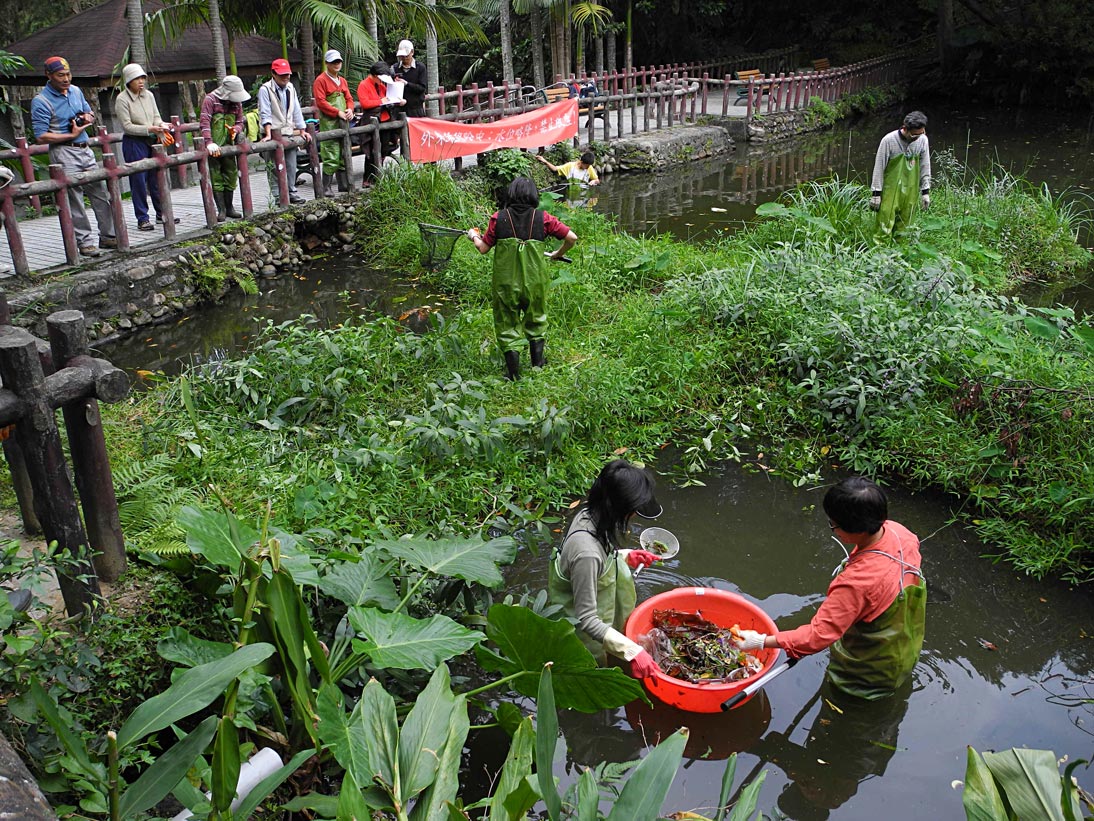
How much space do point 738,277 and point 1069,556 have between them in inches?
130

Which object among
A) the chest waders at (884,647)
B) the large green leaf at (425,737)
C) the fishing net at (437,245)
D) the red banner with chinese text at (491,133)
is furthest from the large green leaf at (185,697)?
the red banner with chinese text at (491,133)

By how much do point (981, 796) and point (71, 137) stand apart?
8529mm

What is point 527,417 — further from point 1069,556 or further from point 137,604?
point 1069,556

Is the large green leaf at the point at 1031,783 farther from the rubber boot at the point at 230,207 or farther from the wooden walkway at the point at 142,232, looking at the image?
the rubber boot at the point at 230,207

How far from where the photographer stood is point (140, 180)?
364 inches

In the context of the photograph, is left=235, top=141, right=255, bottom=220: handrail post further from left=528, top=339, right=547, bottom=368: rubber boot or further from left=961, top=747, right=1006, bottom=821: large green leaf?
left=961, top=747, right=1006, bottom=821: large green leaf

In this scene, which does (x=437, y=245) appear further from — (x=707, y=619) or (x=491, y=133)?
(x=707, y=619)

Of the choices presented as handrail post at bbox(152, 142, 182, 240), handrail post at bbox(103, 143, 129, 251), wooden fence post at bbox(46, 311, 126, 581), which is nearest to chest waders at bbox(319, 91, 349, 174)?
handrail post at bbox(152, 142, 182, 240)

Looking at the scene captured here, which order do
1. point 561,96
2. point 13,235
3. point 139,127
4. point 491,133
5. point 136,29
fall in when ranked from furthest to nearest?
point 561,96
point 491,133
point 136,29
point 139,127
point 13,235

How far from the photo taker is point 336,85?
10.6 meters

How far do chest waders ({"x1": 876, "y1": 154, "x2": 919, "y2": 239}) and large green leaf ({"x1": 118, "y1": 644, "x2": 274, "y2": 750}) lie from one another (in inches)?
295

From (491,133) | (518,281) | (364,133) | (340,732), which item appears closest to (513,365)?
(518,281)

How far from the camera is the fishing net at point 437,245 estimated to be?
344 inches

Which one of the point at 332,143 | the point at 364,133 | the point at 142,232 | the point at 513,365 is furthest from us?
the point at 364,133
